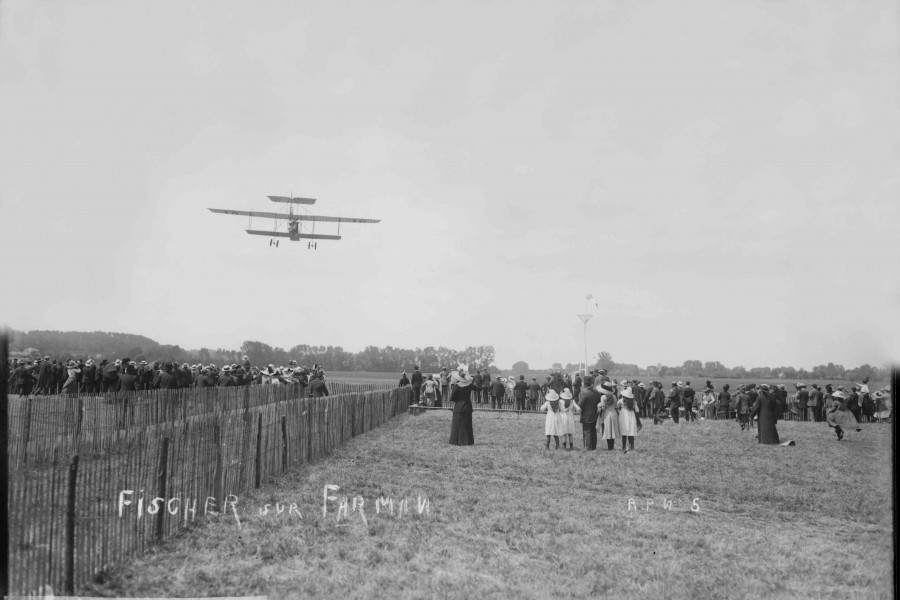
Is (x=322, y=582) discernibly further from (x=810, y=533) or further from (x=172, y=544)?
(x=810, y=533)

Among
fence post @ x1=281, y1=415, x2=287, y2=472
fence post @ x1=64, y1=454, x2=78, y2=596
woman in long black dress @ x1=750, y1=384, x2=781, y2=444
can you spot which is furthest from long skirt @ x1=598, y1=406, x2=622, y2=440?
fence post @ x1=64, y1=454, x2=78, y2=596

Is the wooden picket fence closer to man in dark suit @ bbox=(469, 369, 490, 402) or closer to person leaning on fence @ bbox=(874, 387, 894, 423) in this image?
man in dark suit @ bbox=(469, 369, 490, 402)

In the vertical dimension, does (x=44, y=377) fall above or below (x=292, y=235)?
below

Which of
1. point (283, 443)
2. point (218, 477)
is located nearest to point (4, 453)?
point (218, 477)

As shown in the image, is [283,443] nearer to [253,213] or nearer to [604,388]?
[604,388]

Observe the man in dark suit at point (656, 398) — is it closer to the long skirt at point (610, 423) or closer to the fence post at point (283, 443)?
the long skirt at point (610, 423)

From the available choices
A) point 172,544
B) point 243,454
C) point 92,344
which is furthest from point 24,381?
point 172,544
